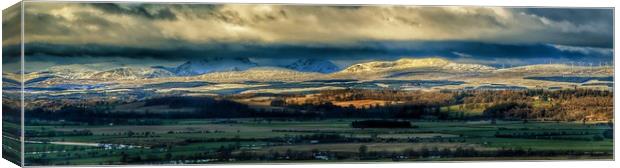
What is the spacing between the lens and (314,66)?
846 inches

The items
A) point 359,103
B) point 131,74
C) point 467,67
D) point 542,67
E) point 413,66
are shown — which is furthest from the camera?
point 542,67

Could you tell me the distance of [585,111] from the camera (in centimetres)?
2247

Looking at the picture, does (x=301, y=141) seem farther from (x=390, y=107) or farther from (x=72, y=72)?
(x=72, y=72)

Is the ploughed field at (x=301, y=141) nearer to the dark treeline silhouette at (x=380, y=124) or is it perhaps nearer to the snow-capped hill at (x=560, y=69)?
the dark treeline silhouette at (x=380, y=124)

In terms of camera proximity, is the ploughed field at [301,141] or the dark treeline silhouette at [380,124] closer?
the ploughed field at [301,141]

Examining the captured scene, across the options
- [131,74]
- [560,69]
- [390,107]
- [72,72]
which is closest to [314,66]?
[390,107]

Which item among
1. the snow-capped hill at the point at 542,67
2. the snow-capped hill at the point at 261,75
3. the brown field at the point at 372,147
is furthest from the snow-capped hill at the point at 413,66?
the brown field at the point at 372,147

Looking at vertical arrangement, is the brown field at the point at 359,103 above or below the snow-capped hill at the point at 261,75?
below

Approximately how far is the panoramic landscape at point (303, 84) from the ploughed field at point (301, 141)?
0.02 metres

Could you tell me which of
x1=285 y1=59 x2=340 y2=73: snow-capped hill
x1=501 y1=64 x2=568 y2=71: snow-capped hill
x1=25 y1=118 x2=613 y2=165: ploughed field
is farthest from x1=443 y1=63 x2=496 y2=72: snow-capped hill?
x1=285 y1=59 x2=340 y2=73: snow-capped hill

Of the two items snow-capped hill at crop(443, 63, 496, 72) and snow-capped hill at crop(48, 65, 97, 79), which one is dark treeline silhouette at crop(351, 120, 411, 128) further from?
snow-capped hill at crop(48, 65, 97, 79)

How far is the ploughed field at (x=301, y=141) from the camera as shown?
68.9 feet

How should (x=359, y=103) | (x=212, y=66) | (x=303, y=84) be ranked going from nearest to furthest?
(x=212, y=66) < (x=303, y=84) < (x=359, y=103)

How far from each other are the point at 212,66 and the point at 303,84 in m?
1.24
